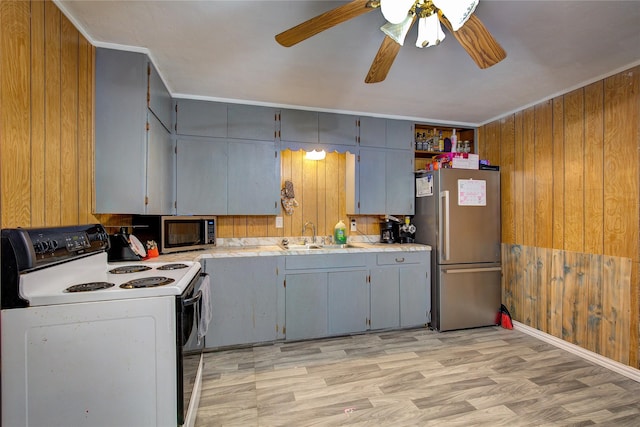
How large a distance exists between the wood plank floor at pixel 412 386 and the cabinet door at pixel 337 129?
6.69ft

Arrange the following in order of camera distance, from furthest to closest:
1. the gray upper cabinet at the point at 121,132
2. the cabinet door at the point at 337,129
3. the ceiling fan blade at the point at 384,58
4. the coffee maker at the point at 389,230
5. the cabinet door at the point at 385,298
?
1. the coffee maker at the point at 389,230
2. the cabinet door at the point at 337,129
3. the cabinet door at the point at 385,298
4. the gray upper cabinet at the point at 121,132
5. the ceiling fan blade at the point at 384,58

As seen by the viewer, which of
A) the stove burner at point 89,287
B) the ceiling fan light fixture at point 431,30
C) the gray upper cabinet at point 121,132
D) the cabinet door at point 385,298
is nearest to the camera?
the stove burner at point 89,287

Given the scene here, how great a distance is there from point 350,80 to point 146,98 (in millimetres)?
1542

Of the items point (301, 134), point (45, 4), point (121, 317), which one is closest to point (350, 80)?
point (301, 134)

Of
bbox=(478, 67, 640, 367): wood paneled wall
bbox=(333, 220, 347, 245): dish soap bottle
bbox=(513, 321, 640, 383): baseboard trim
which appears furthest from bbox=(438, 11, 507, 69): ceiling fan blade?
bbox=(513, 321, 640, 383): baseboard trim

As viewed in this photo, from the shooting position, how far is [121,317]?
1.25m

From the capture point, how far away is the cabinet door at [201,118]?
108 inches

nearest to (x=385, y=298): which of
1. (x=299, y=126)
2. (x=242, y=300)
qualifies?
(x=242, y=300)

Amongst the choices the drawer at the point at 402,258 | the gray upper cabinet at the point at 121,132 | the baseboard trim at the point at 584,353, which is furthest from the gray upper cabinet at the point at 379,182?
the gray upper cabinet at the point at 121,132

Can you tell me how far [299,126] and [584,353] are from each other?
3.27m

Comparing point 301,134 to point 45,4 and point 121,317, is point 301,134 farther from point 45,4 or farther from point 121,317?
point 121,317

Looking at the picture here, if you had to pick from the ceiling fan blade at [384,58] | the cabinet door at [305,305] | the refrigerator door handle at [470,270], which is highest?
the ceiling fan blade at [384,58]

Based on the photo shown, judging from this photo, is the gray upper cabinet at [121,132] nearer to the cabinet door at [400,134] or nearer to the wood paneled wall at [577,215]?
the cabinet door at [400,134]

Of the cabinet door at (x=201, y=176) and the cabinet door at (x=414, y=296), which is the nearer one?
the cabinet door at (x=201, y=176)
